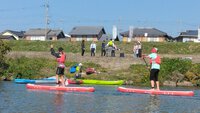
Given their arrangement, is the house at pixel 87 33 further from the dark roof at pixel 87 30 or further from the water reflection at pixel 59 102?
the water reflection at pixel 59 102

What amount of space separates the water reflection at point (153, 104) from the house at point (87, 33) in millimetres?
103881

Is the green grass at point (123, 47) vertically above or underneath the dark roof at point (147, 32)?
underneath

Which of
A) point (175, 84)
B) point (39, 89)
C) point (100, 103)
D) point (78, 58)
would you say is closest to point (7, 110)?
point (100, 103)

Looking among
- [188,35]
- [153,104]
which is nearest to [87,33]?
[188,35]

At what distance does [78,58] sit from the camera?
44094 mm

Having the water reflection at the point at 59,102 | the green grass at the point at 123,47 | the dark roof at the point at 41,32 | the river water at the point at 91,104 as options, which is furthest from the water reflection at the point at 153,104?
the dark roof at the point at 41,32

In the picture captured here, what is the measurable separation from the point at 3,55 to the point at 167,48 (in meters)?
39.3

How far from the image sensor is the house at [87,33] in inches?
4975

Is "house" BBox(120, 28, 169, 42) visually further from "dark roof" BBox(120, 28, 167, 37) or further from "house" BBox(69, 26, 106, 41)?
"house" BBox(69, 26, 106, 41)

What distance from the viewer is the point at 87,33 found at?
12756cm

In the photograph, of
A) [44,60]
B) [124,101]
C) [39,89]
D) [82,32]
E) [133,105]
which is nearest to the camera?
[133,105]

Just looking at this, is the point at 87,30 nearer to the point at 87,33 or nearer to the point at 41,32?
the point at 87,33

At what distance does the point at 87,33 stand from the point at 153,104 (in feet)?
357

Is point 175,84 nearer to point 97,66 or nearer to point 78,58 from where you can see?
point 97,66
